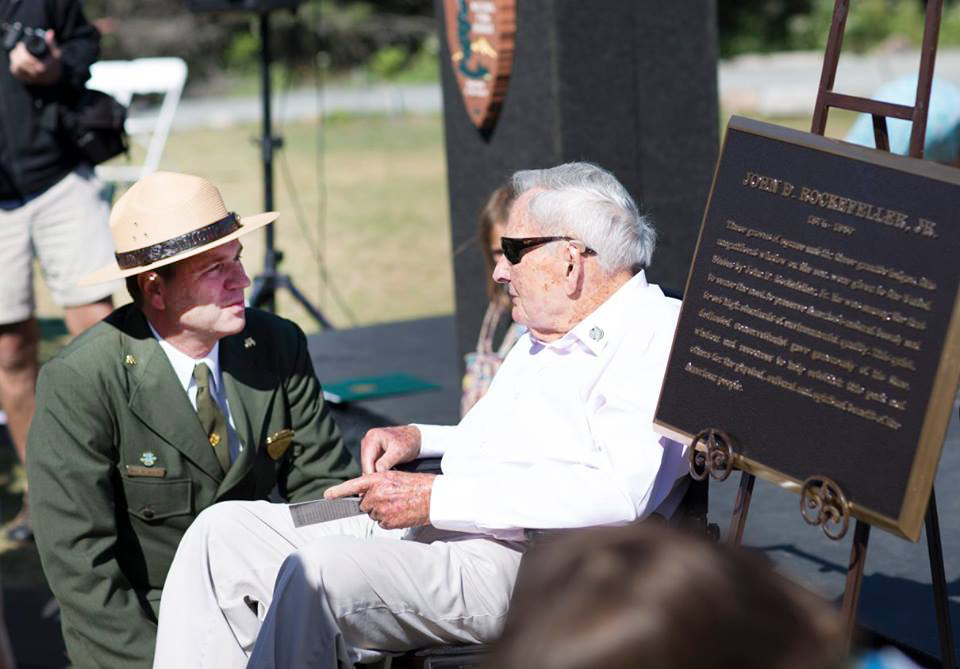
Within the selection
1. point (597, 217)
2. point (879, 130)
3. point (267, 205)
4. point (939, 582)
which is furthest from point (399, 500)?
point (267, 205)

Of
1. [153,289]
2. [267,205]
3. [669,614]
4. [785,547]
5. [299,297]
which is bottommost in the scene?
[299,297]

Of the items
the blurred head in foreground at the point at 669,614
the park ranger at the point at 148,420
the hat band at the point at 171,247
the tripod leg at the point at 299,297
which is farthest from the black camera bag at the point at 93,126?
the blurred head in foreground at the point at 669,614

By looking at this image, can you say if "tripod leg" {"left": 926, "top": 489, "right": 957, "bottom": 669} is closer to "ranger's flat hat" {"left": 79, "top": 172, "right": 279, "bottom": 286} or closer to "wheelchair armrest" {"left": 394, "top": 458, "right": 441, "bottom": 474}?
"wheelchair armrest" {"left": 394, "top": 458, "right": 441, "bottom": 474}

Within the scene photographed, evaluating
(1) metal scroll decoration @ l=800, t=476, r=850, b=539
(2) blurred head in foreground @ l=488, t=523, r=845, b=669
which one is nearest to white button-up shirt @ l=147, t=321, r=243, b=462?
(1) metal scroll decoration @ l=800, t=476, r=850, b=539

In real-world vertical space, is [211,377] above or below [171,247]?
below

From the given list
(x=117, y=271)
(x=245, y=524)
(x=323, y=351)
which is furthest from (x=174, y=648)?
(x=323, y=351)

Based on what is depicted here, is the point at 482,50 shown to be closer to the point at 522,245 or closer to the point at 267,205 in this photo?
the point at 267,205

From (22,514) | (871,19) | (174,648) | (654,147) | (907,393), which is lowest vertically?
(871,19)

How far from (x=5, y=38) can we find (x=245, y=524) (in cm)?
293

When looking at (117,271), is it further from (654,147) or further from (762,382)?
(654,147)

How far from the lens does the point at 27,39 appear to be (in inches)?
198

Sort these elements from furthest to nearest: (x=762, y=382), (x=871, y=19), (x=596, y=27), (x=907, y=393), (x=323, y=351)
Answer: (x=871, y=19)
(x=323, y=351)
(x=596, y=27)
(x=762, y=382)
(x=907, y=393)

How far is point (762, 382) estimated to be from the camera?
2494 mm

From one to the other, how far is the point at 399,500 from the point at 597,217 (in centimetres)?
74
